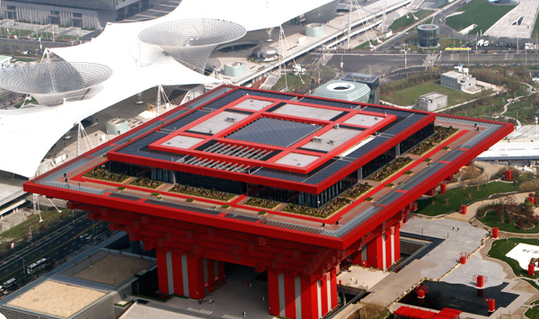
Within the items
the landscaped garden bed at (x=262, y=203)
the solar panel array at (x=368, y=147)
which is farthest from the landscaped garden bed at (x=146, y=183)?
the solar panel array at (x=368, y=147)

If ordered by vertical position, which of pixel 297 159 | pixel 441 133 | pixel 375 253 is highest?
pixel 297 159

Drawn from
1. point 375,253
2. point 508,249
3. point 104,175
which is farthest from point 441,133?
point 104,175

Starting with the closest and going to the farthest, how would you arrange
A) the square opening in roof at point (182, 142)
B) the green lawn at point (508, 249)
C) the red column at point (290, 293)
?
1. the red column at point (290, 293)
2. the green lawn at point (508, 249)
3. the square opening in roof at point (182, 142)

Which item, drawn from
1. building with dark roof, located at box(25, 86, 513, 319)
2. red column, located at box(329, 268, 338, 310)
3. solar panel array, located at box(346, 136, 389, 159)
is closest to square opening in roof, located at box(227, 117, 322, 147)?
building with dark roof, located at box(25, 86, 513, 319)

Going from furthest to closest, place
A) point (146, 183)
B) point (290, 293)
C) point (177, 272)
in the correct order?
point (146, 183) < point (177, 272) < point (290, 293)

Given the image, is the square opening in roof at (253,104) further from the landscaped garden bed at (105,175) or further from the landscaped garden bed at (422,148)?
the landscaped garden bed at (105,175)

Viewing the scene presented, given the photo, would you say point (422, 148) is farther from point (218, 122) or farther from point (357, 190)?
point (218, 122)

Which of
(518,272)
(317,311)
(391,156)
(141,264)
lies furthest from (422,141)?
(141,264)
